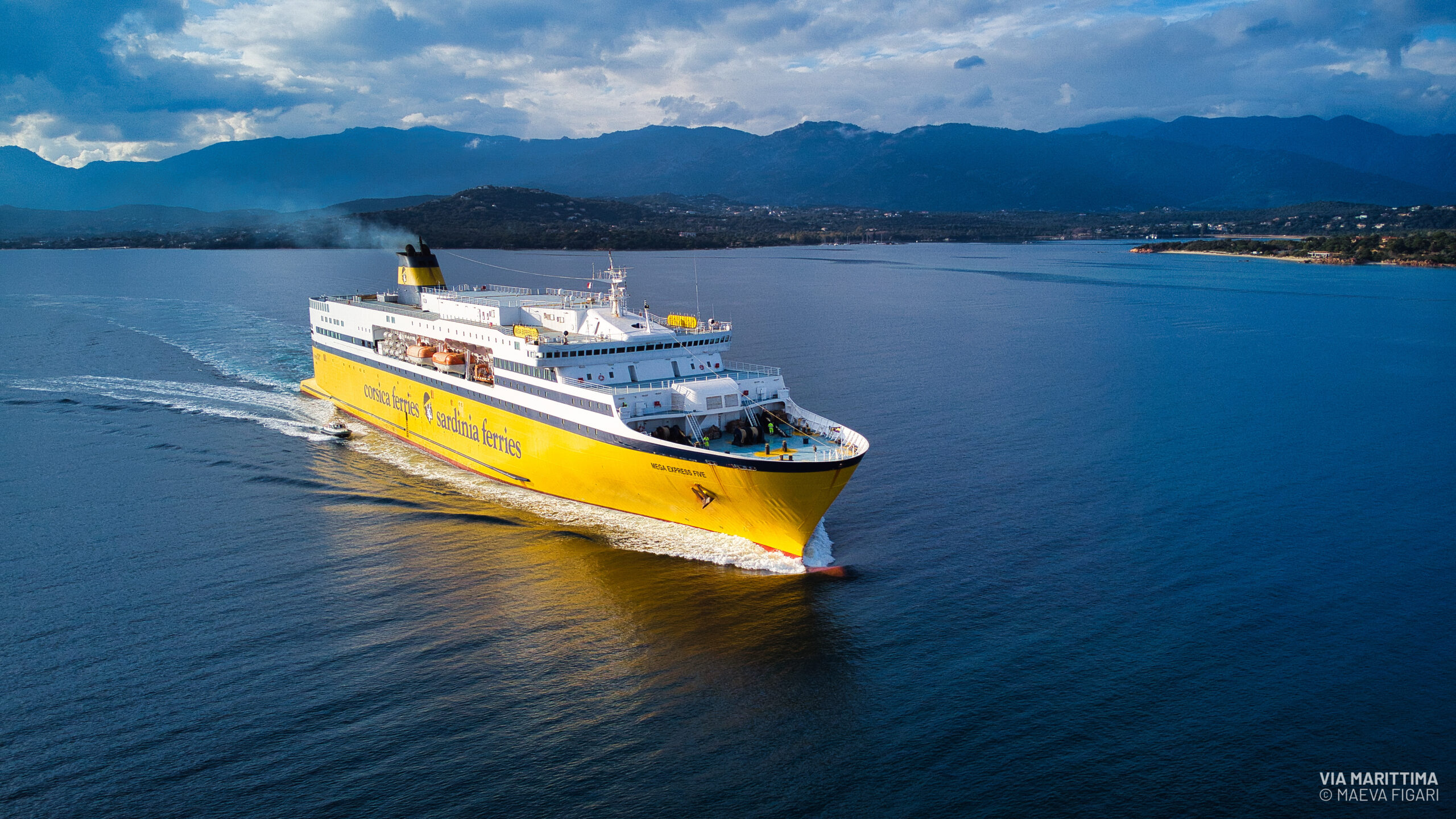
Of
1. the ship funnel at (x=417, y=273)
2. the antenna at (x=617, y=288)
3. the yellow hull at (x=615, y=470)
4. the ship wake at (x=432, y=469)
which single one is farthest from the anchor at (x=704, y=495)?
the ship funnel at (x=417, y=273)

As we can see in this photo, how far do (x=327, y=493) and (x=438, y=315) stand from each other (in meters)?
11.4

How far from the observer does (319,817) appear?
13820 mm

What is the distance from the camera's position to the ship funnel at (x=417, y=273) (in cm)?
4178

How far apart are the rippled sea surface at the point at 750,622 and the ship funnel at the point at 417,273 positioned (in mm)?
7716

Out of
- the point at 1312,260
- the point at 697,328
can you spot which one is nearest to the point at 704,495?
the point at 697,328

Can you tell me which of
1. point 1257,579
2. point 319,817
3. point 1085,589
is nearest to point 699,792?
point 319,817

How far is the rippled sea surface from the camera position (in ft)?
49.2

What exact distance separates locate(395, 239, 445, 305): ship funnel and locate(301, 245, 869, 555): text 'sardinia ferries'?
14.4ft

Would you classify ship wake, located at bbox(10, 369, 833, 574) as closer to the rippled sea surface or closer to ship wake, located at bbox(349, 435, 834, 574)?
Answer: ship wake, located at bbox(349, 435, 834, 574)

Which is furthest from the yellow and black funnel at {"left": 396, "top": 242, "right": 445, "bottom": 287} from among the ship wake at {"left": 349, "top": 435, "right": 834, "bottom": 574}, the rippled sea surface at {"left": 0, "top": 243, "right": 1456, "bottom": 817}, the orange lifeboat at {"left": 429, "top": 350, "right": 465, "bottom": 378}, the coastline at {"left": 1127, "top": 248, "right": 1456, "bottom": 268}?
the coastline at {"left": 1127, "top": 248, "right": 1456, "bottom": 268}

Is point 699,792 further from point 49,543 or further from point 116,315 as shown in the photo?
point 116,315

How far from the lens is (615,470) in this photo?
26.2 m

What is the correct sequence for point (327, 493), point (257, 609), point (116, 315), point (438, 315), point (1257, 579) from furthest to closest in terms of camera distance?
point (116, 315) < point (438, 315) < point (327, 493) < point (1257, 579) < point (257, 609)

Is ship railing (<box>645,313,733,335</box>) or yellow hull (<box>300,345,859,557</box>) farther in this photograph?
ship railing (<box>645,313,733,335</box>)
